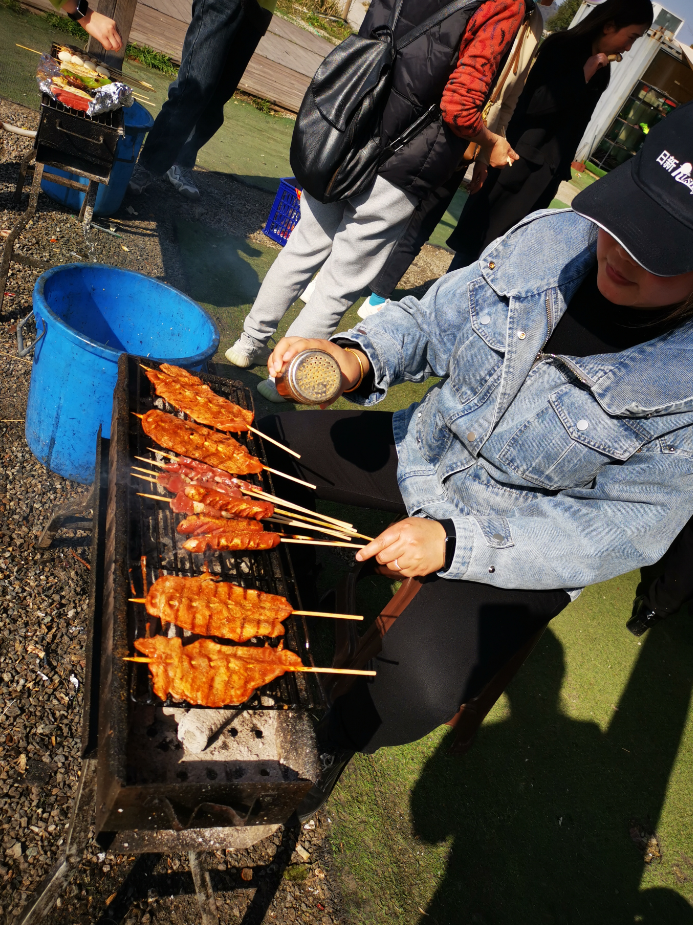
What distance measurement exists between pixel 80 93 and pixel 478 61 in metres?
3.45

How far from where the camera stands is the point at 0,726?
8.49 feet

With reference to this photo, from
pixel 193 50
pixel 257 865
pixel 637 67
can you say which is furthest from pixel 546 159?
pixel 637 67

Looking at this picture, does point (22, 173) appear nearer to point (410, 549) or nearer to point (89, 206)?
point (89, 206)

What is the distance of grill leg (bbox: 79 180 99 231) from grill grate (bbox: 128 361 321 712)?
3692mm

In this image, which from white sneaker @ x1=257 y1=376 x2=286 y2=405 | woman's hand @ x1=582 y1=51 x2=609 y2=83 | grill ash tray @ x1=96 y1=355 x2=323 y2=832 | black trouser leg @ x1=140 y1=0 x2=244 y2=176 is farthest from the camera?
black trouser leg @ x1=140 y1=0 x2=244 y2=176

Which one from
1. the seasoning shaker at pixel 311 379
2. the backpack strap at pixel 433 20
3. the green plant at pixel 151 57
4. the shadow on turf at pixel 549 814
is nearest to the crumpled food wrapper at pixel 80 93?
the backpack strap at pixel 433 20

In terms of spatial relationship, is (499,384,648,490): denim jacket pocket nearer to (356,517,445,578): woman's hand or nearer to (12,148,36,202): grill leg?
(356,517,445,578): woman's hand

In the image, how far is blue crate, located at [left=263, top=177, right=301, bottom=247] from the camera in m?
6.93

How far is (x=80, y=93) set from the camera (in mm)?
4969

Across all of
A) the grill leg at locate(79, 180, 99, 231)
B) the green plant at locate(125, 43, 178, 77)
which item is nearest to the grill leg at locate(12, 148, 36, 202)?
the grill leg at locate(79, 180, 99, 231)

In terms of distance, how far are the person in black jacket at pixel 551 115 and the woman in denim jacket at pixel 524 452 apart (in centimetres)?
441

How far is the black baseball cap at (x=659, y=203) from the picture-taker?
1.88 m

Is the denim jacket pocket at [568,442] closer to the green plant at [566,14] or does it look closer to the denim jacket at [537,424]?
the denim jacket at [537,424]

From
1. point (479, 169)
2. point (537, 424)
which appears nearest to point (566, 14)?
point (479, 169)
